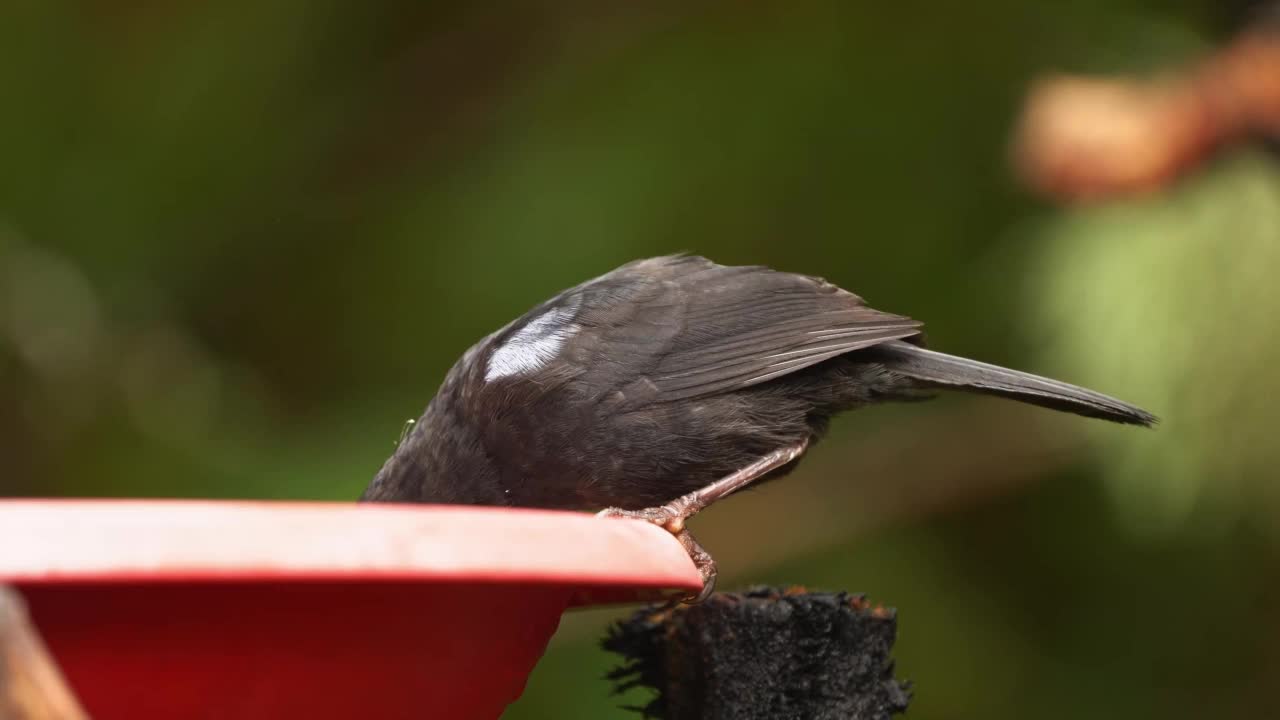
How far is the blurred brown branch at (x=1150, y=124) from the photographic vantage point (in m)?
3.01

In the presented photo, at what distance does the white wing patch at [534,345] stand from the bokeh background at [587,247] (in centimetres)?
117

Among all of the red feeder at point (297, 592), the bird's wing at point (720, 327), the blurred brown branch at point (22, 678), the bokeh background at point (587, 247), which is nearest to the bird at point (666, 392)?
the bird's wing at point (720, 327)

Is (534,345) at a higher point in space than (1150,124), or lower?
lower

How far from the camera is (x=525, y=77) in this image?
5.28 metres

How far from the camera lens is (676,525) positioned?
8.84 feet

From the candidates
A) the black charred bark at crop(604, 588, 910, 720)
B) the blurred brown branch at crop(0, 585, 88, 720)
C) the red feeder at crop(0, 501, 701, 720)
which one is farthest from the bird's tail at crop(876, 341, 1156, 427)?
the blurred brown branch at crop(0, 585, 88, 720)

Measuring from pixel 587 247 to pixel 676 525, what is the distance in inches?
89.0

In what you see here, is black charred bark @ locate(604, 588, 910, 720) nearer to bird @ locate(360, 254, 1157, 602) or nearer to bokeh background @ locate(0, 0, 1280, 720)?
bird @ locate(360, 254, 1157, 602)

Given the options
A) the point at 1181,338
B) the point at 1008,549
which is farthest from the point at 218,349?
the point at 1181,338

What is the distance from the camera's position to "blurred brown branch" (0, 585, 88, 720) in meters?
1.03

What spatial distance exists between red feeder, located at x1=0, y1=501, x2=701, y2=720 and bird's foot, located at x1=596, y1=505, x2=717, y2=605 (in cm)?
96

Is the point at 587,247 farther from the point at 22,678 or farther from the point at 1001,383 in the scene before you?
the point at 22,678

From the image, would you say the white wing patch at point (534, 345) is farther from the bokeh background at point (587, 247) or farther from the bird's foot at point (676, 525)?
the bokeh background at point (587, 247)

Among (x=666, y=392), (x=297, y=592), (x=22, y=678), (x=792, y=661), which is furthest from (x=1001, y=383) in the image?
(x=22, y=678)
